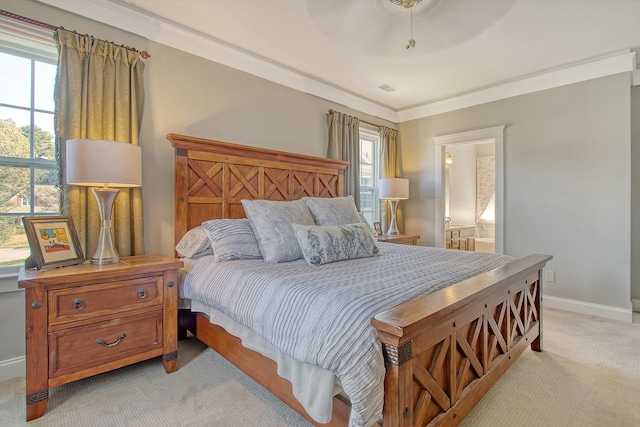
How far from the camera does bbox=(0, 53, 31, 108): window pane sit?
6.85ft

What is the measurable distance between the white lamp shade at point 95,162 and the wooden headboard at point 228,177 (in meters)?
0.56

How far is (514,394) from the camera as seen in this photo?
1.86m

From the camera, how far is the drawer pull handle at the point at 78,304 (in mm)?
1733

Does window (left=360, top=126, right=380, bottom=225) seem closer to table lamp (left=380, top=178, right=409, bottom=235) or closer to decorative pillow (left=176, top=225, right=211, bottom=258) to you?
table lamp (left=380, top=178, right=409, bottom=235)

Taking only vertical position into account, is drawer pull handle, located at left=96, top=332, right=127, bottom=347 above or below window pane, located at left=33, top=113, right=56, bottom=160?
below

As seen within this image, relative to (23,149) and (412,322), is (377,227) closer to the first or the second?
(412,322)

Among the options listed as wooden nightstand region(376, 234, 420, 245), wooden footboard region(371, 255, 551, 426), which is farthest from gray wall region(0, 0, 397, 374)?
wooden footboard region(371, 255, 551, 426)

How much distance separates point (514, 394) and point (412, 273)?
95 cm

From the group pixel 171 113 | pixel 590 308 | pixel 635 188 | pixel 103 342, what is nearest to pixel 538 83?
pixel 635 188

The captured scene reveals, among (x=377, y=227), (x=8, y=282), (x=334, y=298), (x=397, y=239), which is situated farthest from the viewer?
(x=377, y=227)

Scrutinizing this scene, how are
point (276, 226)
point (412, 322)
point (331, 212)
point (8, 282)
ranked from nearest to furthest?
1. point (412, 322)
2. point (8, 282)
3. point (276, 226)
4. point (331, 212)

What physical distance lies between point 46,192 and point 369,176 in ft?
11.9

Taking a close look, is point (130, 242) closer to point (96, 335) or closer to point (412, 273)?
point (96, 335)

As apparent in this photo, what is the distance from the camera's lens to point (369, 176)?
4.65 m
